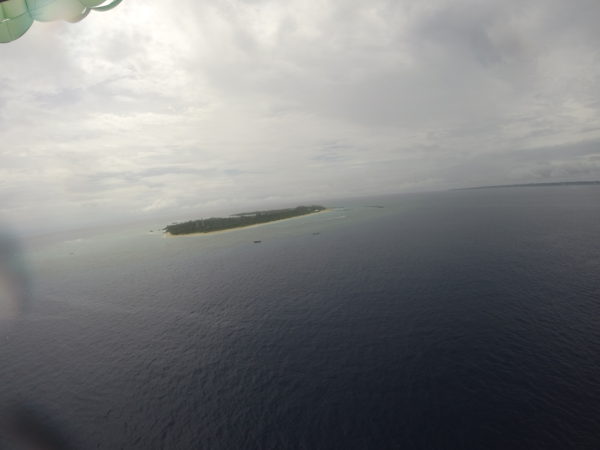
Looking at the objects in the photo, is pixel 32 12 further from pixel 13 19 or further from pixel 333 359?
pixel 333 359

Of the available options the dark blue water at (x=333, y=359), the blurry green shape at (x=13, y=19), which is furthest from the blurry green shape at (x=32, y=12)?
the dark blue water at (x=333, y=359)

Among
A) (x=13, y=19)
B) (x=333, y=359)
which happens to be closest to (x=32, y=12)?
(x=13, y=19)

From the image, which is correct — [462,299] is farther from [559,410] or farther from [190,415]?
[190,415]

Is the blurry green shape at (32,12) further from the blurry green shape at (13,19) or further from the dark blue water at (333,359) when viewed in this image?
the dark blue water at (333,359)

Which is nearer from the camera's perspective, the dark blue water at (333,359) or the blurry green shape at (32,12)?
the blurry green shape at (32,12)

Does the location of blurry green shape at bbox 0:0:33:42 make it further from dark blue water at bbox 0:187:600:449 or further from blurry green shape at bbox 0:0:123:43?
dark blue water at bbox 0:187:600:449

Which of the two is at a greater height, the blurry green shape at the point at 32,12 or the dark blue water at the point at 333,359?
the blurry green shape at the point at 32,12

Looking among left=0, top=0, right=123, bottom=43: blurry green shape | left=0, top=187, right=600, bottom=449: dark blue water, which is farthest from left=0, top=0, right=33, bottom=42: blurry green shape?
left=0, top=187, right=600, bottom=449: dark blue water
